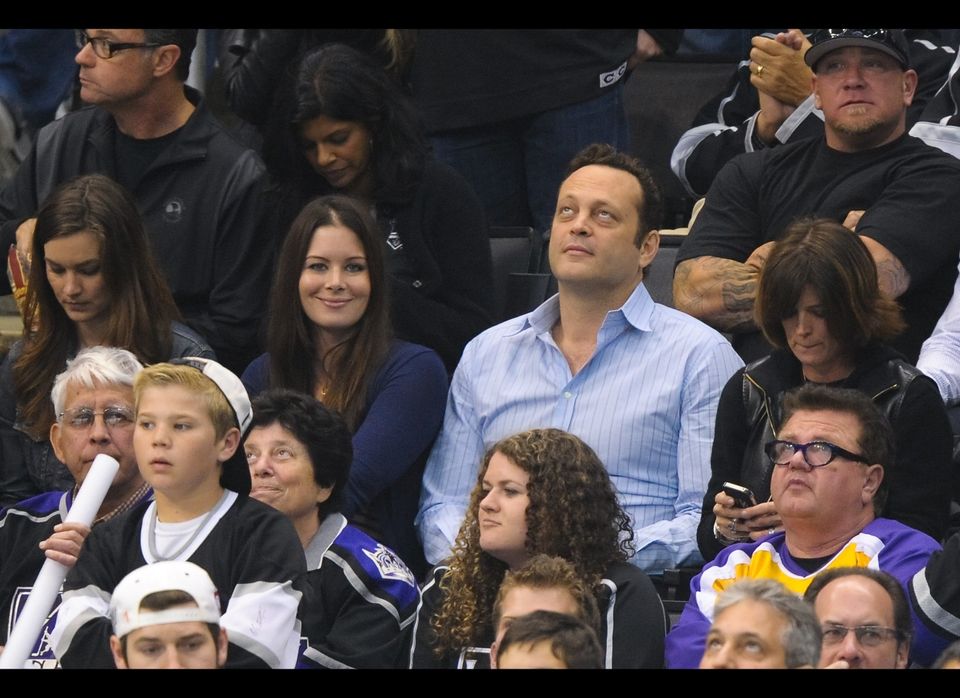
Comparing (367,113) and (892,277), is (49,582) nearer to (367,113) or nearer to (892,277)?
(367,113)

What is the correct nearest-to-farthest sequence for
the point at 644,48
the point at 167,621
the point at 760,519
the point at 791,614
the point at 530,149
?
the point at 791,614 < the point at 167,621 < the point at 760,519 < the point at 530,149 < the point at 644,48

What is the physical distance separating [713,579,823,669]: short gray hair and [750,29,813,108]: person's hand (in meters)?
Result: 2.52

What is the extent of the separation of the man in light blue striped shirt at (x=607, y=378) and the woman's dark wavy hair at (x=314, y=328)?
0.28 m

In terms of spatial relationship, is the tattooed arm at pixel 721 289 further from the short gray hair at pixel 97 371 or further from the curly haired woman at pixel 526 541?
the short gray hair at pixel 97 371

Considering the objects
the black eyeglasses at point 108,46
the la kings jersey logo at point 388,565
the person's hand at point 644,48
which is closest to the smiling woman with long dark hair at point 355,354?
the la kings jersey logo at point 388,565

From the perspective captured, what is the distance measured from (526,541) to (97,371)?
3.99 feet

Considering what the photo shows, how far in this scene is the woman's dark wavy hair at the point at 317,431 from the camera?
443 cm

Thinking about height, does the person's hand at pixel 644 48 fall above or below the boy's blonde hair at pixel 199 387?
above

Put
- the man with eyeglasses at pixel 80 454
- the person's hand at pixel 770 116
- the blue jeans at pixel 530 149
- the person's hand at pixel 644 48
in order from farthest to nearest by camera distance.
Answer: the person's hand at pixel 644 48 < the blue jeans at pixel 530 149 < the person's hand at pixel 770 116 < the man with eyeglasses at pixel 80 454

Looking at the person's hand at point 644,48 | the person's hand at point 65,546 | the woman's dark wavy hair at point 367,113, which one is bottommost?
the person's hand at point 65,546

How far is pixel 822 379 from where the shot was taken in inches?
174

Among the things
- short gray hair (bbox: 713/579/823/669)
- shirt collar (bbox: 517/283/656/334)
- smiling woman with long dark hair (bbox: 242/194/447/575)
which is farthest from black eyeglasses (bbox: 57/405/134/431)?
short gray hair (bbox: 713/579/823/669)

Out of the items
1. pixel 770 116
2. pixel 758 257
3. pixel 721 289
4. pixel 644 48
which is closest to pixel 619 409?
pixel 721 289
